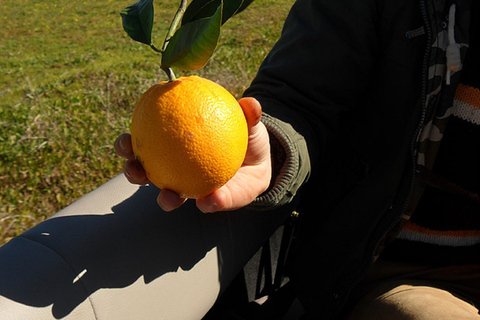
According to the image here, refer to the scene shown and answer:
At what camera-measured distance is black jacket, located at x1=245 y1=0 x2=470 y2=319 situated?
1.19 m

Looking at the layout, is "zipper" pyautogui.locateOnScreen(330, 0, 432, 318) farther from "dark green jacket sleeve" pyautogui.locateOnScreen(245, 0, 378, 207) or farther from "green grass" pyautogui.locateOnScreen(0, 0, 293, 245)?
"green grass" pyautogui.locateOnScreen(0, 0, 293, 245)

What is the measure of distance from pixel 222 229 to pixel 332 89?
0.54 metres

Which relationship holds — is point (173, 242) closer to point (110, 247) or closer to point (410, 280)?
point (110, 247)

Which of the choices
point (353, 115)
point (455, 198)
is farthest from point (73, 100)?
point (455, 198)

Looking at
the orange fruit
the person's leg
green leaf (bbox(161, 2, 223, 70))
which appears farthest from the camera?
the person's leg

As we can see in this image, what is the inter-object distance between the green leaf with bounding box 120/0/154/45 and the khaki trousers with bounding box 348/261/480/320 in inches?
36.3

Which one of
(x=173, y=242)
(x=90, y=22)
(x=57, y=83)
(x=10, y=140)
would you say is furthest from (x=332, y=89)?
(x=90, y=22)

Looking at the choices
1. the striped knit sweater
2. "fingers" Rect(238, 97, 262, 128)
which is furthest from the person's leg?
"fingers" Rect(238, 97, 262, 128)

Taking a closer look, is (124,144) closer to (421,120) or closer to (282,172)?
(282,172)

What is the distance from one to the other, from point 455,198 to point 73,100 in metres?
2.68

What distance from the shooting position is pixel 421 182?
1.24m

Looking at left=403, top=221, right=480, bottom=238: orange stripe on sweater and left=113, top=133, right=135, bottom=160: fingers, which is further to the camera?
left=403, top=221, right=480, bottom=238: orange stripe on sweater

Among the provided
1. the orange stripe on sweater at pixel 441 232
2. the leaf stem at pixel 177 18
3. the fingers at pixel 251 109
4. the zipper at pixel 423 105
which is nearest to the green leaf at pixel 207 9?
the leaf stem at pixel 177 18

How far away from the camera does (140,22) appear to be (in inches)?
34.3
